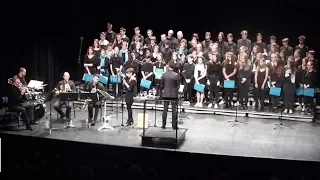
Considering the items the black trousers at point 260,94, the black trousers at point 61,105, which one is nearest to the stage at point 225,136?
the black trousers at point 61,105

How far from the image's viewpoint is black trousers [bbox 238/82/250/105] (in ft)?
45.9

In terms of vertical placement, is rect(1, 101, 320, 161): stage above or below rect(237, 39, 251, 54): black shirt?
below

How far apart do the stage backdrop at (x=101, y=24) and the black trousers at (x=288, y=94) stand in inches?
79.7

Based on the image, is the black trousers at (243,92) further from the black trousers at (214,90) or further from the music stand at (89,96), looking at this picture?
the music stand at (89,96)

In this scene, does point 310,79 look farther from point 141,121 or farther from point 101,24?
point 101,24

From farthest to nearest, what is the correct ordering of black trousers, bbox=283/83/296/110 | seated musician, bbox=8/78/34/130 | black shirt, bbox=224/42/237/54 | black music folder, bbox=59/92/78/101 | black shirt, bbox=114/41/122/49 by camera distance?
black shirt, bbox=114/41/122/49 < black shirt, bbox=224/42/237/54 < black trousers, bbox=283/83/296/110 < seated musician, bbox=8/78/34/130 < black music folder, bbox=59/92/78/101

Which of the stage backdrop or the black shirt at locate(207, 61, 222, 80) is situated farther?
the stage backdrop

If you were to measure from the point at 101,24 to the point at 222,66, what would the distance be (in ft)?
15.7

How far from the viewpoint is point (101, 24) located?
16922 millimetres

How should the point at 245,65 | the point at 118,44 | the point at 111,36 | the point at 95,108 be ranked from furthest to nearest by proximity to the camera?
the point at 111,36, the point at 118,44, the point at 245,65, the point at 95,108

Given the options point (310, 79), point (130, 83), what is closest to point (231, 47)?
point (310, 79)

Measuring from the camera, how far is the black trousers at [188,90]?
14641mm

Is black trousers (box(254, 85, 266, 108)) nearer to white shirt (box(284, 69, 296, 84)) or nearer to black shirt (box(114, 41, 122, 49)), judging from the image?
white shirt (box(284, 69, 296, 84))

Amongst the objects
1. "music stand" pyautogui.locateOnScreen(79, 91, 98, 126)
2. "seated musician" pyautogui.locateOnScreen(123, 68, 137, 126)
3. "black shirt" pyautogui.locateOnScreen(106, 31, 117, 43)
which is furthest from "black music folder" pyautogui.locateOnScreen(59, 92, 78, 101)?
"black shirt" pyautogui.locateOnScreen(106, 31, 117, 43)
